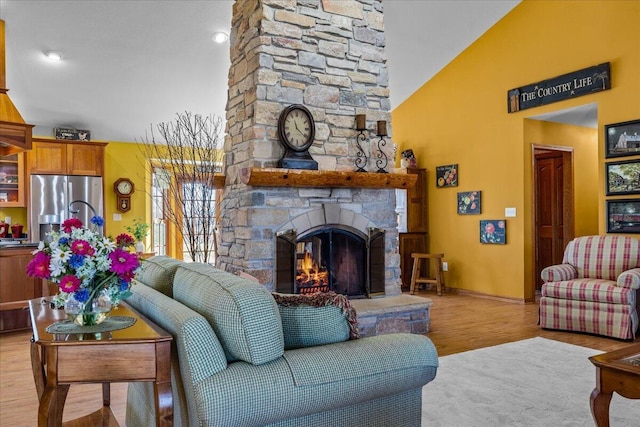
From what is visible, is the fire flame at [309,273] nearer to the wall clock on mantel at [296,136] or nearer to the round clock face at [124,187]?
the wall clock on mantel at [296,136]

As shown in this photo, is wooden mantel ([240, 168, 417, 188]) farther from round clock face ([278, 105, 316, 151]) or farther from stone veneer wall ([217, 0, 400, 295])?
round clock face ([278, 105, 316, 151])

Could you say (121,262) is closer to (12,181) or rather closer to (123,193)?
(12,181)

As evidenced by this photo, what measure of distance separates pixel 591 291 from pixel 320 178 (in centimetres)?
276

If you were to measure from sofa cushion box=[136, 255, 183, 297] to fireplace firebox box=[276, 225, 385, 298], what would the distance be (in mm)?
1895

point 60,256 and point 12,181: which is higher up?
point 12,181

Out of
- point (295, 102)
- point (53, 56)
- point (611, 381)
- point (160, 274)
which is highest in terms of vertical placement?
point (53, 56)

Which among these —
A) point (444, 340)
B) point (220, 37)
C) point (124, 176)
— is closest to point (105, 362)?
point (444, 340)

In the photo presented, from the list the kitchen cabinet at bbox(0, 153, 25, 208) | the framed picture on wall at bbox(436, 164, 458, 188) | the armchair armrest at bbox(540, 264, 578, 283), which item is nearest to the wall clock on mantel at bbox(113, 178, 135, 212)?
the kitchen cabinet at bbox(0, 153, 25, 208)

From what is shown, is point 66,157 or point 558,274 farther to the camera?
point 66,157

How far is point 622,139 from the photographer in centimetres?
539

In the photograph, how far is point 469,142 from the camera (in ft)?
23.7

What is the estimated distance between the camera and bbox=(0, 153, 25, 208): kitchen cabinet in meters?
7.03

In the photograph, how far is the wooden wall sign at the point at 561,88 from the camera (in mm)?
5602

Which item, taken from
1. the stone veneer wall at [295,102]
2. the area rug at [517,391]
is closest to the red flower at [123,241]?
the area rug at [517,391]
